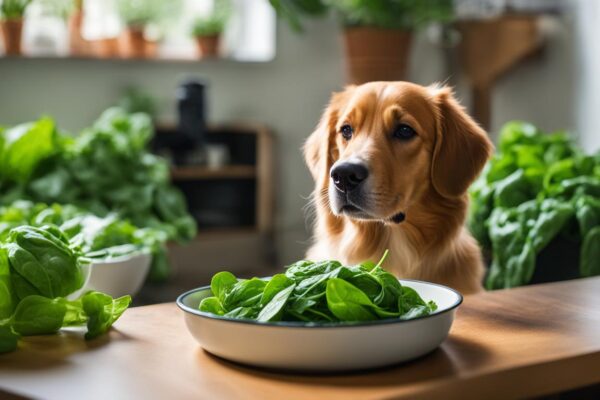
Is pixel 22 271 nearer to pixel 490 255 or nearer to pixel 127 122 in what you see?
pixel 490 255

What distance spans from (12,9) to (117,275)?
278cm

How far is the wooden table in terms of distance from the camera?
0.81 metres

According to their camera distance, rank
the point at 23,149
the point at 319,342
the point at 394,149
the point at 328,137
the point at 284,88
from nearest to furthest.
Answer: the point at 319,342
the point at 394,149
the point at 328,137
the point at 23,149
the point at 284,88

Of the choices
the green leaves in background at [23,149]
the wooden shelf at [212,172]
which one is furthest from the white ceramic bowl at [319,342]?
the wooden shelf at [212,172]

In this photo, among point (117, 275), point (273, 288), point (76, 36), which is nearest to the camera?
point (273, 288)

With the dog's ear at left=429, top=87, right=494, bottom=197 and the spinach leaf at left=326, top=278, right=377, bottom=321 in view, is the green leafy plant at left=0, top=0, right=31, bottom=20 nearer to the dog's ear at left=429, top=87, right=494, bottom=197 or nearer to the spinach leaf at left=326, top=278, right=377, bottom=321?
the dog's ear at left=429, top=87, right=494, bottom=197

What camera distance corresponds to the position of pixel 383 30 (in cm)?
379

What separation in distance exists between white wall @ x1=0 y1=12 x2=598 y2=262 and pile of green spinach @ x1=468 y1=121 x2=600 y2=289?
178 cm

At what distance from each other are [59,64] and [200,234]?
108cm

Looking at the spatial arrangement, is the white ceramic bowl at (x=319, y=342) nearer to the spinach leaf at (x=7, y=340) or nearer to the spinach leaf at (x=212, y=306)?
the spinach leaf at (x=212, y=306)

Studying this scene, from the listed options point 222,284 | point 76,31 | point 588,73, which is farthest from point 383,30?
point 222,284

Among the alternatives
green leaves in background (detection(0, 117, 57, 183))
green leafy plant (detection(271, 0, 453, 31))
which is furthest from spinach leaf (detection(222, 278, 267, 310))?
green leafy plant (detection(271, 0, 453, 31))

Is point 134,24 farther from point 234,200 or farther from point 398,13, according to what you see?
point 398,13

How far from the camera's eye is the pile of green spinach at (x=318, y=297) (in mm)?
895
